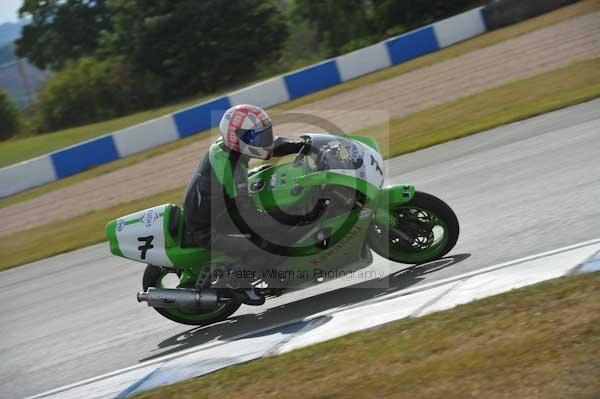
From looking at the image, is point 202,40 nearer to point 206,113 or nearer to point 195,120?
point 206,113

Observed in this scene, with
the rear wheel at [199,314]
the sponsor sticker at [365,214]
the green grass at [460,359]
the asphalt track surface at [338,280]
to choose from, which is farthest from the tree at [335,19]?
the green grass at [460,359]

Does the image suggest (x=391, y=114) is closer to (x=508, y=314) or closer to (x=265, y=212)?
(x=265, y=212)

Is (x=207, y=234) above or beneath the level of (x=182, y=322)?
above

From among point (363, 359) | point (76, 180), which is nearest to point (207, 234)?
point (363, 359)

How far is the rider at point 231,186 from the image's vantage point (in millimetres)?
6340

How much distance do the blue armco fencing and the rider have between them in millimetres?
13303

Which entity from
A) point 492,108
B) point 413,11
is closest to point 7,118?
point 413,11

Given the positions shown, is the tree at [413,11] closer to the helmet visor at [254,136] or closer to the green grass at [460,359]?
the helmet visor at [254,136]

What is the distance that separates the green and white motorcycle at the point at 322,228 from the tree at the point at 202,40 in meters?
29.0

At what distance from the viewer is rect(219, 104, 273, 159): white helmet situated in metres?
6.31

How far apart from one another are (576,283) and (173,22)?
32.2 meters

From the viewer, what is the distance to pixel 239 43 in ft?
117

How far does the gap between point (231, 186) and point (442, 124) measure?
841 cm

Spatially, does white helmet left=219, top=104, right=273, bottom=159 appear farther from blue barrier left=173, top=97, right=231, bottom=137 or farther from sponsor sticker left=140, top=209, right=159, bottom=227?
blue barrier left=173, top=97, right=231, bottom=137
